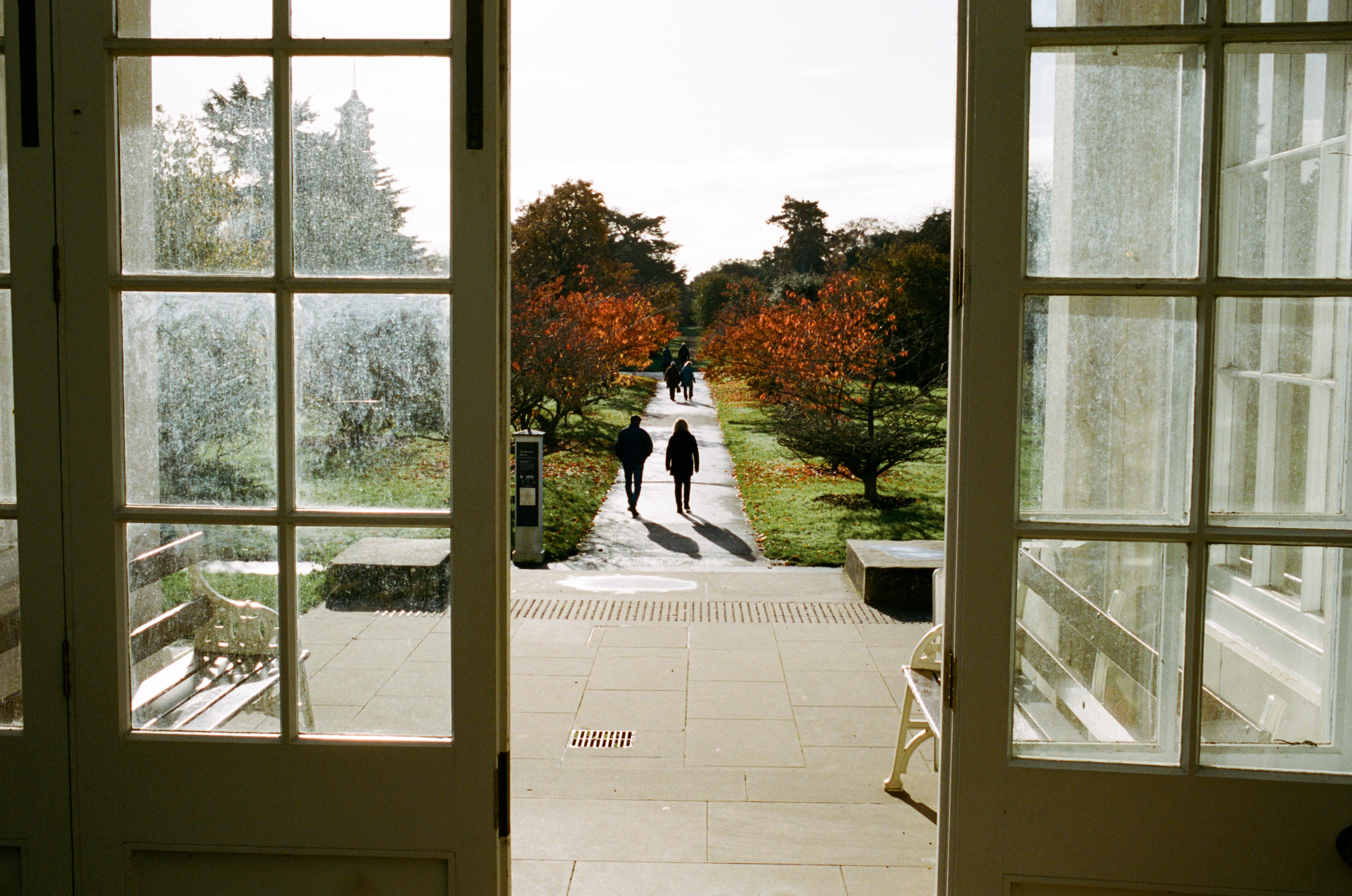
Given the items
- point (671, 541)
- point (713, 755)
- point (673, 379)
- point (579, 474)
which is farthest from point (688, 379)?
point (713, 755)

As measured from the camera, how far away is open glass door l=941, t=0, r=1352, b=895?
2.30 m

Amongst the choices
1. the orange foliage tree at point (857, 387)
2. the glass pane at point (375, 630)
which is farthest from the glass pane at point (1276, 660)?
the orange foliage tree at point (857, 387)

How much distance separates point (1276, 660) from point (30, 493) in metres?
2.87

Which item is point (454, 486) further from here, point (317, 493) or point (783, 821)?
point (783, 821)

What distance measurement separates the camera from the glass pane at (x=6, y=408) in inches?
99.6

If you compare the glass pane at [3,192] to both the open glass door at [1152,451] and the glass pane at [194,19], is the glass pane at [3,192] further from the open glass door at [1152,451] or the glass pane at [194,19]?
the open glass door at [1152,451]

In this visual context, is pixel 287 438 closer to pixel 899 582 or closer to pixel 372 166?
pixel 372 166

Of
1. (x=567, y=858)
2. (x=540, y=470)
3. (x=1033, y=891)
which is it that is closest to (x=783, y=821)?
(x=567, y=858)

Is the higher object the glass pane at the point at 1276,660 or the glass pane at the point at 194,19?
the glass pane at the point at 194,19

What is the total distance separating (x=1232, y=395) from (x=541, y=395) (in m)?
17.0

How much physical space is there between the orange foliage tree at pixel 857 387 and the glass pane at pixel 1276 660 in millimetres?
11958

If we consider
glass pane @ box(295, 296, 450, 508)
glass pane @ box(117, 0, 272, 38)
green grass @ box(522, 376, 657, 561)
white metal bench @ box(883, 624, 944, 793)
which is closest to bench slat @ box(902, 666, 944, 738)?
white metal bench @ box(883, 624, 944, 793)

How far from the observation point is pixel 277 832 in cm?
252

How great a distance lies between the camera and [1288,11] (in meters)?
2.29
